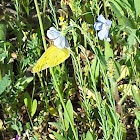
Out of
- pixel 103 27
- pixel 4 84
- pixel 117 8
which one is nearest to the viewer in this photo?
pixel 103 27

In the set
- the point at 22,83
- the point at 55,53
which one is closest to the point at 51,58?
the point at 55,53

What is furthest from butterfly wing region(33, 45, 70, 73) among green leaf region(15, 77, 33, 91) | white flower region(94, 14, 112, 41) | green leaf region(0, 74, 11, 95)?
green leaf region(15, 77, 33, 91)

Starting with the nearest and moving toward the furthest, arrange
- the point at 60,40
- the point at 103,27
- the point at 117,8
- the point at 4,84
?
the point at 60,40, the point at 103,27, the point at 4,84, the point at 117,8

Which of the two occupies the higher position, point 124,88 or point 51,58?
point 51,58

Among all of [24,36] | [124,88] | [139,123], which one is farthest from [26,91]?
[139,123]

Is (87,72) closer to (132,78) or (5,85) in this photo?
(132,78)

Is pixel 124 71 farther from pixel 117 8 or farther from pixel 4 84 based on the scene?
pixel 4 84

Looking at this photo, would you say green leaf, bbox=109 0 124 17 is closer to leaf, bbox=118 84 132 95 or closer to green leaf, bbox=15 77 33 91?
leaf, bbox=118 84 132 95
